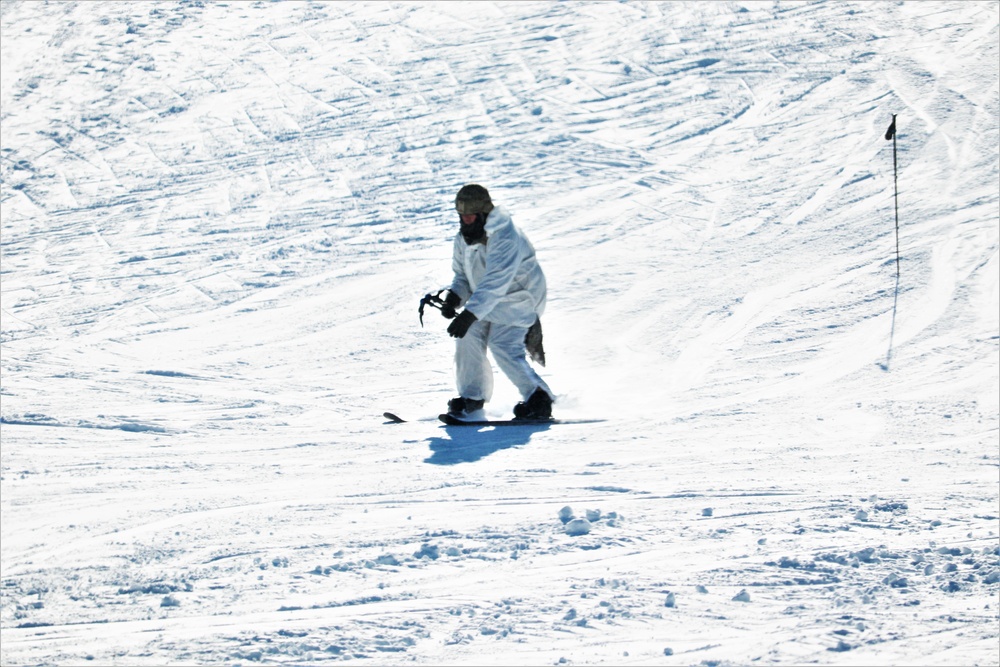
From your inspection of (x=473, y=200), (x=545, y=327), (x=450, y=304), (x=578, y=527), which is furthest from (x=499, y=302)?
(x=545, y=327)

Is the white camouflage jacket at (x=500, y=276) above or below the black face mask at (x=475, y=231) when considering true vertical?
below

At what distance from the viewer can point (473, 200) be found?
7.45m

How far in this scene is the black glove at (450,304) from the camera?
7.77 metres

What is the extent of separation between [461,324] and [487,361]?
557 millimetres

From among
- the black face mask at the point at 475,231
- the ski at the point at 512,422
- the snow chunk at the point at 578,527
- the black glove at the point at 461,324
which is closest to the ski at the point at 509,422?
the ski at the point at 512,422

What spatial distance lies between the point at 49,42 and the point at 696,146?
9.17 m

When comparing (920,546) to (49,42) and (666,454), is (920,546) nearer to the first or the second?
(666,454)

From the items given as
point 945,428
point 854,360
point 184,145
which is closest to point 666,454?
point 945,428

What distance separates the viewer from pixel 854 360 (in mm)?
8562

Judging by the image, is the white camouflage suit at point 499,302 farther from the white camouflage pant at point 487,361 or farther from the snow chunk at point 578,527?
the snow chunk at point 578,527

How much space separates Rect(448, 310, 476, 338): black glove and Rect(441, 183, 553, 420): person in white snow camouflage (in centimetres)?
2

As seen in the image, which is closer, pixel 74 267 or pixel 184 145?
pixel 74 267

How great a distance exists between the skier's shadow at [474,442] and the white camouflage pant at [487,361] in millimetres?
279

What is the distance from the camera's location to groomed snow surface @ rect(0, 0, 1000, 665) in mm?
4832
